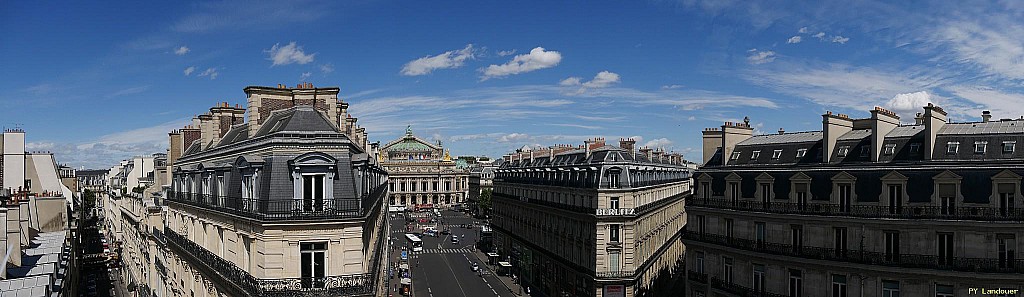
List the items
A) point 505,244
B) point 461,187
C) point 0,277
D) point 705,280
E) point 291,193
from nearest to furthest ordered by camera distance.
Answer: point 0,277 < point 291,193 < point 705,280 < point 505,244 < point 461,187

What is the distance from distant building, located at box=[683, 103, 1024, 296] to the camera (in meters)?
27.6

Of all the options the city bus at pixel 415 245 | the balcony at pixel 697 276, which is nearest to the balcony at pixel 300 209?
the balcony at pixel 697 276

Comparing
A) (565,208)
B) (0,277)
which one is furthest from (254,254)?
(565,208)

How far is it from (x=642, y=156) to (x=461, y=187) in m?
133

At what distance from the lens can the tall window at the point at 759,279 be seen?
3456cm

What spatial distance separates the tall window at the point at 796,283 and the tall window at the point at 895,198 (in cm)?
491

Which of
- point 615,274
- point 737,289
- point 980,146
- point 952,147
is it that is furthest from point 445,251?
point 980,146

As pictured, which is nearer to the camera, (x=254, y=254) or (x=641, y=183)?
(x=254, y=254)

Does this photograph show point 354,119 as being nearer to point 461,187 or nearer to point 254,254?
point 254,254

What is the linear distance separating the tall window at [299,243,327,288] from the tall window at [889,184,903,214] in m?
22.6

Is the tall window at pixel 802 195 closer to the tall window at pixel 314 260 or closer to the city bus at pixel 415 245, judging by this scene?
the tall window at pixel 314 260

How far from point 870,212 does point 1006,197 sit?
476 centimetres

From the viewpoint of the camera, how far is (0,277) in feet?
58.9

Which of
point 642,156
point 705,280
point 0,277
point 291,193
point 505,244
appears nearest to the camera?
point 0,277
